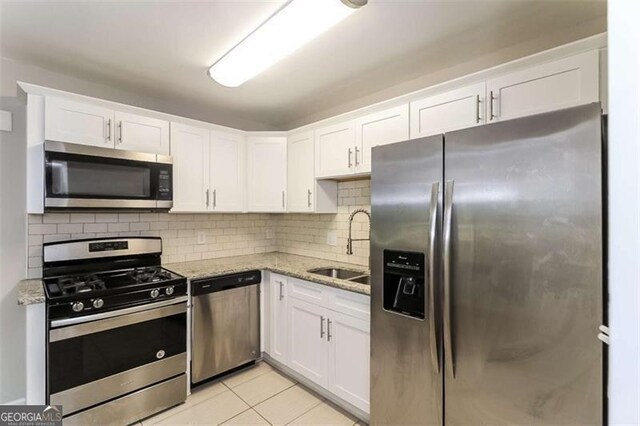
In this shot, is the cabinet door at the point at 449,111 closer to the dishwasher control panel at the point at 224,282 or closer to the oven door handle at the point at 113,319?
the dishwasher control panel at the point at 224,282

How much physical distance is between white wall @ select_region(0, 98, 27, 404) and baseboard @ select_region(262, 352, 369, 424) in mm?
1766

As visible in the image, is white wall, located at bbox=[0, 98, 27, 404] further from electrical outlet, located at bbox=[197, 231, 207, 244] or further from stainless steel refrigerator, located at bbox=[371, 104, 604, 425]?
stainless steel refrigerator, located at bbox=[371, 104, 604, 425]

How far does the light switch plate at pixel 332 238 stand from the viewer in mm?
2987

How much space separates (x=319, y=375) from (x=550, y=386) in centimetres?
152

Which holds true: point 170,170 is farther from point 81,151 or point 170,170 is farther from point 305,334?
point 305,334

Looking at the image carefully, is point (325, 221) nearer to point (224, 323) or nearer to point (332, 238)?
point (332, 238)

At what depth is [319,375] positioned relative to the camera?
7.41 feet

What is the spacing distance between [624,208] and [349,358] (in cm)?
190

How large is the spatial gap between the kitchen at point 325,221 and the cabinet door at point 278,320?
2cm

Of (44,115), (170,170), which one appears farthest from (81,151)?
(170,170)

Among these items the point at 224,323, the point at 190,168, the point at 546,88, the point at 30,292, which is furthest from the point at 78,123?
the point at 546,88

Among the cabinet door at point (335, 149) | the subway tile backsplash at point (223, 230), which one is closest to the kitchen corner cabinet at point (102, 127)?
the subway tile backsplash at point (223, 230)

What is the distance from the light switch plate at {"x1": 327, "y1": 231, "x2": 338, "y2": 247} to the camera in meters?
2.99

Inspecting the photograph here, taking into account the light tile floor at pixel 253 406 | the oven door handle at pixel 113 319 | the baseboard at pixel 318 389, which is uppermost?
the oven door handle at pixel 113 319
